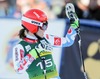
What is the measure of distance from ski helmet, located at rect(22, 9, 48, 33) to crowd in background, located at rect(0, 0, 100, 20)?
3327 millimetres

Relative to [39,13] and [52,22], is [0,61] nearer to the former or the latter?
[52,22]

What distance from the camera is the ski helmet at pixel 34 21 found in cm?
640

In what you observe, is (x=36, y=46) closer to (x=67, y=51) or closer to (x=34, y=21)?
(x=34, y=21)

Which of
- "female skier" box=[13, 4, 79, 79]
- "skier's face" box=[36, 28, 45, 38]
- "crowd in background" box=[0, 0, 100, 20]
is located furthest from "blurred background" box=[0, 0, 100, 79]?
"skier's face" box=[36, 28, 45, 38]

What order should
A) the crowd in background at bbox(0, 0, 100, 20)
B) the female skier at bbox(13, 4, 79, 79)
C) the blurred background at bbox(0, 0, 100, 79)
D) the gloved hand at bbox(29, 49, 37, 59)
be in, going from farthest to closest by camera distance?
the crowd in background at bbox(0, 0, 100, 20) → the blurred background at bbox(0, 0, 100, 79) → the female skier at bbox(13, 4, 79, 79) → the gloved hand at bbox(29, 49, 37, 59)

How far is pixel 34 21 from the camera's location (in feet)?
21.1

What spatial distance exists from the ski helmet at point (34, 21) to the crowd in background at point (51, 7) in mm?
3327

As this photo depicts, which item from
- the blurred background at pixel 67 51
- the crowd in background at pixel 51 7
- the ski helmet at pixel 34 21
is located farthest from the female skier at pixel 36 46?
the crowd in background at pixel 51 7

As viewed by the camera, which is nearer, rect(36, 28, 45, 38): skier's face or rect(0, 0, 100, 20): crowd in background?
rect(36, 28, 45, 38): skier's face

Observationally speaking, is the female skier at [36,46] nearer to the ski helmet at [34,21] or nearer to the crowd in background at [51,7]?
the ski helmet at [34,21]

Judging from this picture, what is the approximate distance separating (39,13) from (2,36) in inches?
90.0

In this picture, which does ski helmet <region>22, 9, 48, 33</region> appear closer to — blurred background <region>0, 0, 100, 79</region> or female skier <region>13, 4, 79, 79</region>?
female skier <region>13, 4, 79, 79</region>

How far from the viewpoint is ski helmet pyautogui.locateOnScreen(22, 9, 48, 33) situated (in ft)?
21.0

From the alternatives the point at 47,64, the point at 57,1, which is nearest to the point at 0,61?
the point at 47,64
